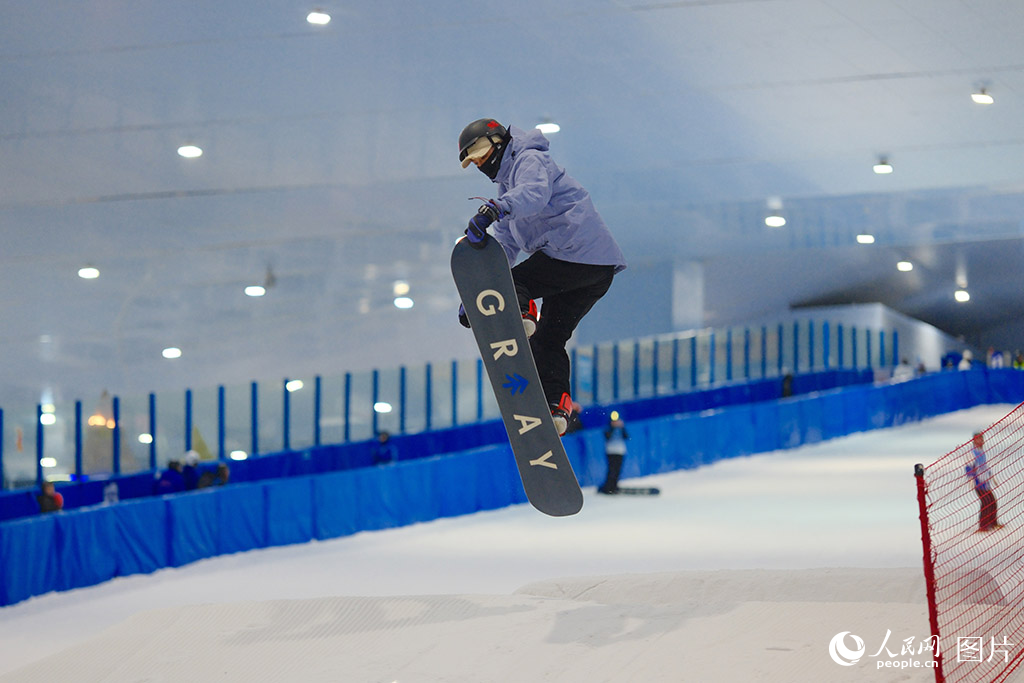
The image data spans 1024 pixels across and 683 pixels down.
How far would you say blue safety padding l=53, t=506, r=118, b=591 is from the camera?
13055 millimetres

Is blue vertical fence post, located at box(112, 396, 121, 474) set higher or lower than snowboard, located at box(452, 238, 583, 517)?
lower

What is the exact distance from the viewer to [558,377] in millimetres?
6762

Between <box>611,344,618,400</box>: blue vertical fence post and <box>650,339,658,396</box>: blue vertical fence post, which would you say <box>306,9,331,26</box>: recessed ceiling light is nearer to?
<box>611,344,618,400</box>: blue vertical fence post

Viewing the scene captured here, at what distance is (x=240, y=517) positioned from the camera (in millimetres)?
15539

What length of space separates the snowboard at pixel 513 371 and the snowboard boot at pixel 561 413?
0.07 m

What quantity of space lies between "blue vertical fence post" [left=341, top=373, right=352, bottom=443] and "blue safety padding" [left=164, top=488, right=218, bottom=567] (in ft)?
37.8

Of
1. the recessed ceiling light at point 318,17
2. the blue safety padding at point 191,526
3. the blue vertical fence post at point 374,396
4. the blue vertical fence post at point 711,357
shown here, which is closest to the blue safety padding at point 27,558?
the blue safety padding at point 191,526

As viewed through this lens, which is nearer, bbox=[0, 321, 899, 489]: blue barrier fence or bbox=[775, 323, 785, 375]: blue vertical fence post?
bbox=[0, 321, 899, 489]: blue barrier fence

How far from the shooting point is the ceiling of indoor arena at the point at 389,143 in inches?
415

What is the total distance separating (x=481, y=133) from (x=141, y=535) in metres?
9.61

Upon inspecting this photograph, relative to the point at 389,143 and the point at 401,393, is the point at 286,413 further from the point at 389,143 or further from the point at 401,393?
the point at 389,143

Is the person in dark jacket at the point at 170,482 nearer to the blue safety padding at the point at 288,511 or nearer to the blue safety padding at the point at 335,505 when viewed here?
the blue safety padding at the point at 288,511

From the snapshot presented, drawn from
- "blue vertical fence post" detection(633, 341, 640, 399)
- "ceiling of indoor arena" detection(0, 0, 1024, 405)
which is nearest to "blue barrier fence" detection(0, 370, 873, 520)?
"blue vertical fence post" detection(633, 341, 640, 399)

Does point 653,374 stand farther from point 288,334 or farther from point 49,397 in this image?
point 49,397
